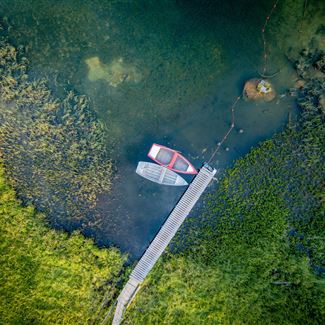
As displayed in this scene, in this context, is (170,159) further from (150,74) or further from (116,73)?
(116,73)

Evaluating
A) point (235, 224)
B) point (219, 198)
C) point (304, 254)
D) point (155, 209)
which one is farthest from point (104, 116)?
point (304, 254)

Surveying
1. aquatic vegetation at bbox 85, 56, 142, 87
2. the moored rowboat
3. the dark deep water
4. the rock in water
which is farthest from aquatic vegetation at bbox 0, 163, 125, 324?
the rock in water

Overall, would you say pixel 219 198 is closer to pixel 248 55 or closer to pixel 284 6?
pixel 248 55

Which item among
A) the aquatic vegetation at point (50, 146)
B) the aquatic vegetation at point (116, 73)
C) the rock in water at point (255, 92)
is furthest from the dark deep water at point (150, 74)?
the aquatic vegetation at point (50, 146)

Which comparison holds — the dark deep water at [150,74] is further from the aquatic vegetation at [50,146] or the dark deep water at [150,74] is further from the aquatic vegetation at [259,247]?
the aquatic vegetation at [259,247]

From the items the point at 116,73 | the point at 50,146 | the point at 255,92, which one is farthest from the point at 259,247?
the point at 50,146

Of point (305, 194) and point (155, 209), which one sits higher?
point (305, 194)

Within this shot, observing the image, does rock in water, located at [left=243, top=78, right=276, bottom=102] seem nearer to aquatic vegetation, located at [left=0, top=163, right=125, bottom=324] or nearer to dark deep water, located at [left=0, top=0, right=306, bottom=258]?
dark deep water, located at [left=0, top=0, right=306, bottom=258]
